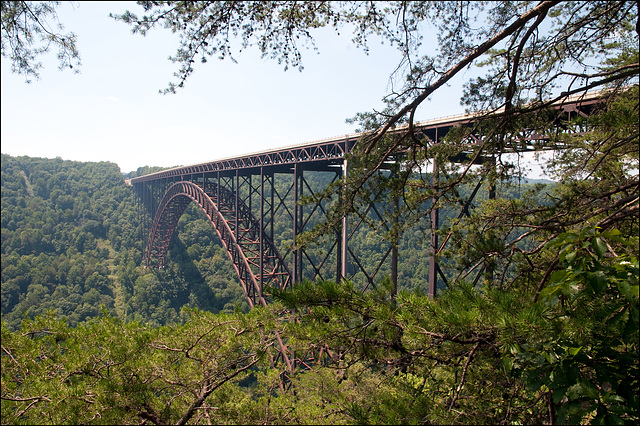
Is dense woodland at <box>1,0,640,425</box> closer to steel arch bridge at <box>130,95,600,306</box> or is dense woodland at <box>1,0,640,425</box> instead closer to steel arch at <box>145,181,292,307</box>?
steel arch bridge at <box>130,95,600,306</box>

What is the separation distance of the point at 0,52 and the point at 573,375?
13.0 feet

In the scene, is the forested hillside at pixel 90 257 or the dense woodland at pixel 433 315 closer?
the dense woodland at pixel 433 315

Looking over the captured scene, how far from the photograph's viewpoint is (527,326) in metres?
1.61

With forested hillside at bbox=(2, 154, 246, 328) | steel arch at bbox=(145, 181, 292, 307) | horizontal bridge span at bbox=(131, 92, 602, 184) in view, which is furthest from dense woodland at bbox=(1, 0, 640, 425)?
forested hillside at bbox=(2, 154, 246, 328)

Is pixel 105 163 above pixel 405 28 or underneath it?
above

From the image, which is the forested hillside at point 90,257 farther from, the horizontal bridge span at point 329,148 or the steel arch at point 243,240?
the horizontal bridge span at point 329,148

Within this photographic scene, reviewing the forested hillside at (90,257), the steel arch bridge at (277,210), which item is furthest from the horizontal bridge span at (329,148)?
the forested hillside at (90,257)

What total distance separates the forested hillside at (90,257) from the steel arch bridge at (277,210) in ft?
16.8

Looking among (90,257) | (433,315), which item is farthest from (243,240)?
(90,257)

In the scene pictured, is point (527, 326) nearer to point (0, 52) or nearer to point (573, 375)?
point (573, 375)

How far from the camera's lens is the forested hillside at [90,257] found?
36938 millimetres

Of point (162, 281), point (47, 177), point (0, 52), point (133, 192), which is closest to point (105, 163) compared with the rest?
point (47, 177)

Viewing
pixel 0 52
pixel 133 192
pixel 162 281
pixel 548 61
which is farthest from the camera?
pixel 133 192

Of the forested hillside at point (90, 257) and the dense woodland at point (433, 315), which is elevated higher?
the dense woodland at point (433, 315)
